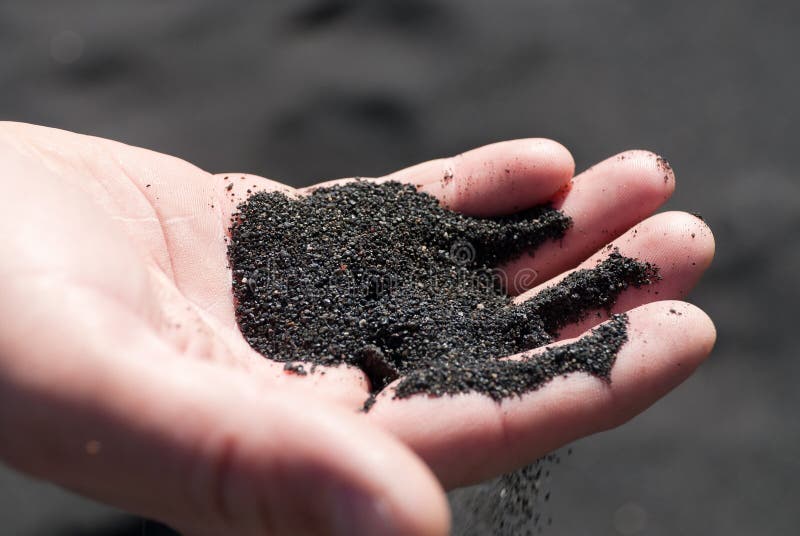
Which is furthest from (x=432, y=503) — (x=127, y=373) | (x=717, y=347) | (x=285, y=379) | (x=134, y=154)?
(x=717, y=347)

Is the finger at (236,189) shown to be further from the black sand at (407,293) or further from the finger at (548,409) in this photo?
the finger at (548,409)

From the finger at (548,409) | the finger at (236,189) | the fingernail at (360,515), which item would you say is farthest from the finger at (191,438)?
the finger at (236,189)

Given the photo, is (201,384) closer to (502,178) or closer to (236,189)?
(236,189)

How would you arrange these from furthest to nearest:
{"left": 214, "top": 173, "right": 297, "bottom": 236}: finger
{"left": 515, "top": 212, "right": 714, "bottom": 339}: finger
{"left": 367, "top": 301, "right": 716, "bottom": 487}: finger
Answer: {"left": 214, "top": 173, "right": 297, "bottom": 236}: finger < {"left": 515, "top": 212, "right": 714, "bottom": 339}: finger < {"left": 367, "top": 301, "right": 716, "bottom": 487}: finger

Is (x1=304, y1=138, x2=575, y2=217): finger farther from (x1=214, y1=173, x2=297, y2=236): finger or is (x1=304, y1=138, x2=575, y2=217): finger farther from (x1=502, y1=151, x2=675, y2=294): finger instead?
(x1=214, y1=173, x2=297, y2=236): finger

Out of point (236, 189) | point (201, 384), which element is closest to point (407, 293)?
point (236, 189)

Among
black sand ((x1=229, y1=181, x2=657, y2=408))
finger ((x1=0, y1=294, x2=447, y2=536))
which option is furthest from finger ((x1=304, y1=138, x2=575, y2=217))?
finger ((x1=0, y1=294, x2=447, y2=536))
